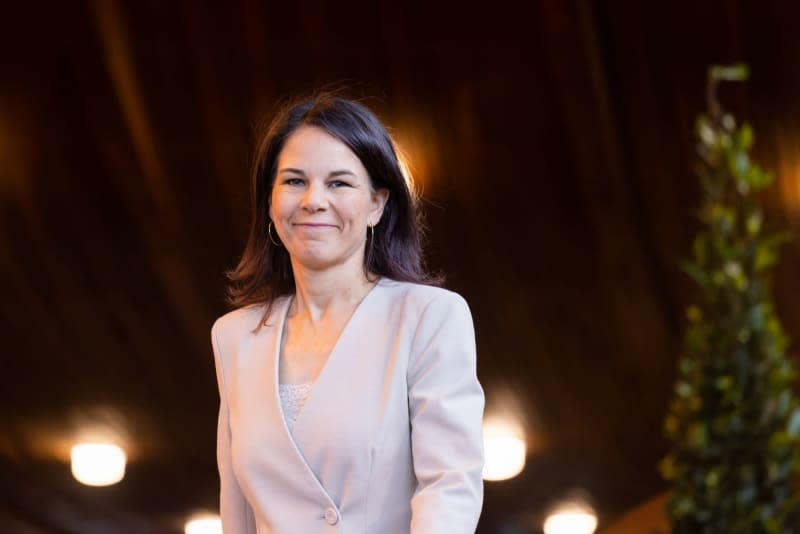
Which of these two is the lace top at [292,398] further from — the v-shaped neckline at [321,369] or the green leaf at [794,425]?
the green leaf at [794,425]

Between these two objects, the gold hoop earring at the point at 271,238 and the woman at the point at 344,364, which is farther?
the gold hoop earring at the point at 271,238

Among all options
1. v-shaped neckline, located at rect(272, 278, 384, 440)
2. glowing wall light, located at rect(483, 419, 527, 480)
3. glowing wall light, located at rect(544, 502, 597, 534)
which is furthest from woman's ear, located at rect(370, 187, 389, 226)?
glowing wall light, located at rect(544, 502, 597, 534)

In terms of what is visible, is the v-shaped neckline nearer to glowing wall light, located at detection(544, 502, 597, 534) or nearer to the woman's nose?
the woman's nose

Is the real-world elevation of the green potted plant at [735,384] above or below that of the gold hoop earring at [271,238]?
below

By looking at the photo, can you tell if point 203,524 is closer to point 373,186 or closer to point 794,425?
point 373,186

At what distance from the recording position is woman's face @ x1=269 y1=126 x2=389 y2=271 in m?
2.03

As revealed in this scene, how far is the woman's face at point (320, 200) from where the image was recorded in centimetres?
203

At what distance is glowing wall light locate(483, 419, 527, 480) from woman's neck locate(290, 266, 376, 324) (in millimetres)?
4263

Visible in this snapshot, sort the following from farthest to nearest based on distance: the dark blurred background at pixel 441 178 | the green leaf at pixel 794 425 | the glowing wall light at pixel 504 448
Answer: the glowing wall light at pixel 504 448
the dark blurred background at pixel 441 178
the green leaf at pixel 794 425

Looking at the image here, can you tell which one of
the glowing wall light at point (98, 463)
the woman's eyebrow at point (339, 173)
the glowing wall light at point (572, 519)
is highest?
the glowing wall light at point (98, 463)

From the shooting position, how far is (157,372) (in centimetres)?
630

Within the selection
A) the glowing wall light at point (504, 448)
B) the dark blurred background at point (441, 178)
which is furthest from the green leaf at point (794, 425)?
the glowing wall light at point (504, 448)

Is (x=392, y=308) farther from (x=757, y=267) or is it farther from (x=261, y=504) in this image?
(x=757, y=267)

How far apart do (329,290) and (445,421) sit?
13.4 inches
